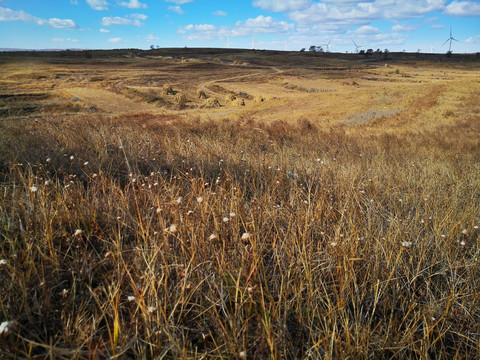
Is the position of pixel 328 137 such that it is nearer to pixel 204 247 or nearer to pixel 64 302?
pixel 204 247

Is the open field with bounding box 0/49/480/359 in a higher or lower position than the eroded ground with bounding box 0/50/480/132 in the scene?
lower

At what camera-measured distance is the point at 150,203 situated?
2680mm

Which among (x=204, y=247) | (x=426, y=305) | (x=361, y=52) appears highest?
(x=361, y=52)

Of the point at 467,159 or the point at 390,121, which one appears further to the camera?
the point at 390,121

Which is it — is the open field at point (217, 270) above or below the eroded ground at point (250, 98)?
below

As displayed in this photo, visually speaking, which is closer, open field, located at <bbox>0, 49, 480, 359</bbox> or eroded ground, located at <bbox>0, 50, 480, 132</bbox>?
open field, located at <bbox>0, 49, 480, 359</bbox>

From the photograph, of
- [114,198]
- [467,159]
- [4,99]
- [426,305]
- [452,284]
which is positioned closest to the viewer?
[426,305]

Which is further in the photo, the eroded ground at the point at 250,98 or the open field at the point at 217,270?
the eroded ground at the point at 250,98

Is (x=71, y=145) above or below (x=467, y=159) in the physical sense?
above

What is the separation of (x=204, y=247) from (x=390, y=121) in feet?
47.7

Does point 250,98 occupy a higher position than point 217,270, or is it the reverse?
point 250,98

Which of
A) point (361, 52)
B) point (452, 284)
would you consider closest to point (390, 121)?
point (452, 284)

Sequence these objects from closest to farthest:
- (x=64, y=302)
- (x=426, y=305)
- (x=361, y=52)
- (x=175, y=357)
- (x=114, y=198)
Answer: (x=175, y=357), (x=64, y=302), (x=426, y=305), (x=114, y=198), (x=361, y=52)

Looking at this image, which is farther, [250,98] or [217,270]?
[250,98]
